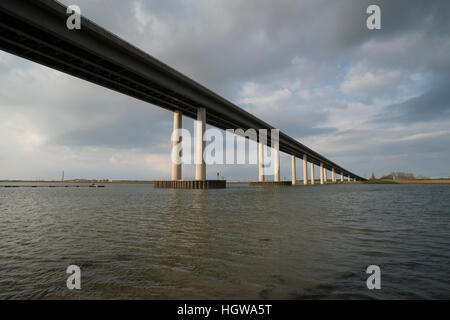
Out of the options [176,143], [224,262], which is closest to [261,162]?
[176,143]

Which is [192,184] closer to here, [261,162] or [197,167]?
[197,167]

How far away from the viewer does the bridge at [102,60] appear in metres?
25.8

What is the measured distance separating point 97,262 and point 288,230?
627cm

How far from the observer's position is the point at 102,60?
3431cm

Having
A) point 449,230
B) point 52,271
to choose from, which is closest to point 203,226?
point 52,271

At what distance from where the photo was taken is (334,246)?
658 centimetres

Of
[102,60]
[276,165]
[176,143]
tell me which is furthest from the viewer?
[276,165]

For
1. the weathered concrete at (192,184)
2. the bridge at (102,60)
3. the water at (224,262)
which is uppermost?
the bridge at (102,60)

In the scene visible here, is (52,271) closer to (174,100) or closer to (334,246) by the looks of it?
(334,246)

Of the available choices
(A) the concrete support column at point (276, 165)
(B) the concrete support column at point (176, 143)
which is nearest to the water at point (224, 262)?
(B) the concrete support column at point (176, 143)

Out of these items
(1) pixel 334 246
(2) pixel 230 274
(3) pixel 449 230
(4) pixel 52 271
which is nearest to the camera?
(2) pixel 230 274

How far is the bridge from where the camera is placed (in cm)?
2577

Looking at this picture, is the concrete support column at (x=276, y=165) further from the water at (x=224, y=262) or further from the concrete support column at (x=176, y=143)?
the water at (x=224, y=262)

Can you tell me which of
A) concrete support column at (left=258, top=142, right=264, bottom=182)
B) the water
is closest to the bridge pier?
the water
